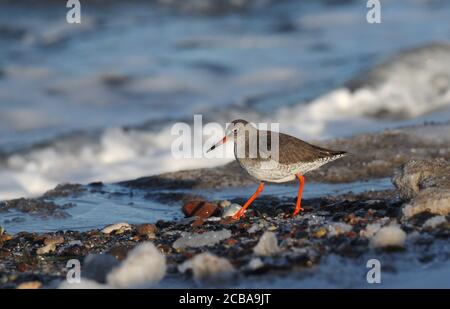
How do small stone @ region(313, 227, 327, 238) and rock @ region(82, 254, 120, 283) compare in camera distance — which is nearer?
rock @ region(82, 254, 120, 283)

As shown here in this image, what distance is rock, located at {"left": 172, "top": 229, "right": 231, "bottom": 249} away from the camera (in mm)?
6434

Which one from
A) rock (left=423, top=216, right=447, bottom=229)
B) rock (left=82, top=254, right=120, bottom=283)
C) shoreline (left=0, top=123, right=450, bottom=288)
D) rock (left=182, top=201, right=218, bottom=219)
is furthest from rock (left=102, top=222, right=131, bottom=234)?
rock (left=423, top=216, right=447, bottom=229)

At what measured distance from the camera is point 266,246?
19.3 feet

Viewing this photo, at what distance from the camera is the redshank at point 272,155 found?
740cm

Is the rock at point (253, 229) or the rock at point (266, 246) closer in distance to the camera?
the rock at point (266, 246)

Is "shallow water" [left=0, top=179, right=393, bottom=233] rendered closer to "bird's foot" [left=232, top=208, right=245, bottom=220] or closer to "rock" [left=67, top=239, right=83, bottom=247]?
"rock" [left=67, top=239, right=83, bottom=247]

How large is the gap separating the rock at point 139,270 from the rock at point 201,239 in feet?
3.01

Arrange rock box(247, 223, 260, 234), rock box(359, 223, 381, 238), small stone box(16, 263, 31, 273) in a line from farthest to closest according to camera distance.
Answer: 1. rock box(247, 223, 260, 234)
2. small stone box(16, 263, 31, 273)
3. rock box(359, 223, 381, 238)

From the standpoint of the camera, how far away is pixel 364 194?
8.85m

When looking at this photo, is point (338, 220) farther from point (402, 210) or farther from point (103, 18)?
point (103, 18)

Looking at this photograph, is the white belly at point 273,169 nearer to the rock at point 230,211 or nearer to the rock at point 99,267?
the rock at point 230,211

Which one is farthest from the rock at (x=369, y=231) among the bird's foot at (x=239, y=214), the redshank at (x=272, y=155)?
the bird's foot at (x=239, y=214)

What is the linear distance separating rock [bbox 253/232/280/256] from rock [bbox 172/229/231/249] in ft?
2.07
